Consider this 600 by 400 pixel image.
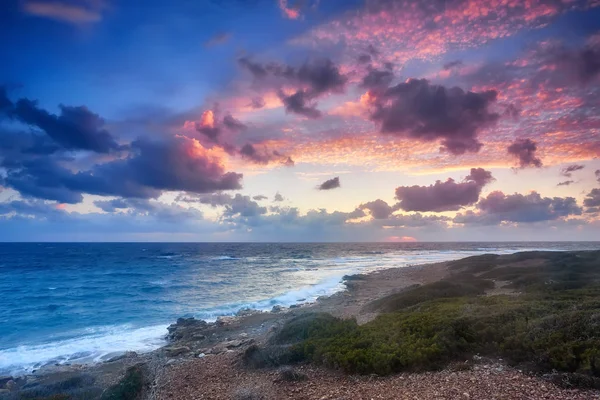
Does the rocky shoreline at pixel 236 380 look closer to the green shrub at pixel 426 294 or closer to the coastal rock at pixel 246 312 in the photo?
the green shrub at pixel 426 294

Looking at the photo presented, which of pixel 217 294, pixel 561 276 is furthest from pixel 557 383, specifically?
pixel 217 294

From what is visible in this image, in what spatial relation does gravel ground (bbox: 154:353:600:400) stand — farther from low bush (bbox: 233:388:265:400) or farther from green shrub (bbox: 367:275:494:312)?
green shrub (bbox: 367:275:494:312)

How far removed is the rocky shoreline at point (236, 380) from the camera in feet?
27.6

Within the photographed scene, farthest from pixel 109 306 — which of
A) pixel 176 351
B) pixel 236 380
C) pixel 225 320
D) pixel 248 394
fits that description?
pixel 248 394

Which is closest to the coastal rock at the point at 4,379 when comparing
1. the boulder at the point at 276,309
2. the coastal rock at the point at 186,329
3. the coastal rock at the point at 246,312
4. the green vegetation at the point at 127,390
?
the coastal rock at the point at 186,329

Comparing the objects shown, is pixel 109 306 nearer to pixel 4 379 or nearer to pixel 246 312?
pixel 246 312

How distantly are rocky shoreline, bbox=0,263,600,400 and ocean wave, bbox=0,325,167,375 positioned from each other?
1136mm

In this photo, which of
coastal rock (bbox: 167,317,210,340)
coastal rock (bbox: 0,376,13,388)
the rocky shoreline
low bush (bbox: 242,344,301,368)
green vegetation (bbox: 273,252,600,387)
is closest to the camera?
the rocky shoreline

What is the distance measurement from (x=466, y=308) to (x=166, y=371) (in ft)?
41.6

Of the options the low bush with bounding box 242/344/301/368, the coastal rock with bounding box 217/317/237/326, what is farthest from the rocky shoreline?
A: the coastal rock with bounding box 217/317/237/326

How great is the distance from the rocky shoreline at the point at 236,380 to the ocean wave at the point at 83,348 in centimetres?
114

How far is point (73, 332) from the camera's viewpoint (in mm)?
24578

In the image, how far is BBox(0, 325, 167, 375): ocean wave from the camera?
18438 mm

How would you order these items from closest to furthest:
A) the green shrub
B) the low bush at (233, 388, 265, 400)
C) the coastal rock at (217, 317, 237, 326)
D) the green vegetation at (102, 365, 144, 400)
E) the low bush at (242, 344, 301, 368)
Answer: the low bush at (233, 388, 265, 400), the green vegetation at (102, 365, 144, 400), the low bush at (242, 344, 301, 368), the green shrub, the coastal rock at (217, 317, 237, 326)
